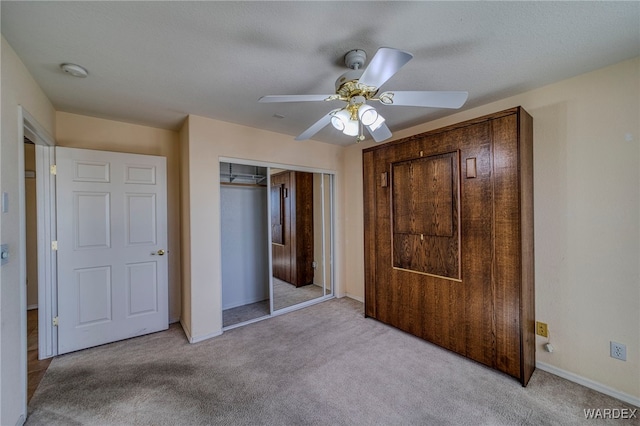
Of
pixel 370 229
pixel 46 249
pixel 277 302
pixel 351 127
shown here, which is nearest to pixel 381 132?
pixel 351 127

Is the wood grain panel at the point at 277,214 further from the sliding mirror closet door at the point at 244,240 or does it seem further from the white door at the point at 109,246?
the white door at the point at 109,246

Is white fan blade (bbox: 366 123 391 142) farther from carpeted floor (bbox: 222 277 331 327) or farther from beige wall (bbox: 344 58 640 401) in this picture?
carpeted floor (bbox: 222 277 331 327)

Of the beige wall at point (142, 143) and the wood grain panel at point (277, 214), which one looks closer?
the beige wall at point (142, 143)

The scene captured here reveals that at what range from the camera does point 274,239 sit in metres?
3.84

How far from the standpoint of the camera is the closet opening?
3.64m

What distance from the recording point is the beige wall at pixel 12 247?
1.52 m

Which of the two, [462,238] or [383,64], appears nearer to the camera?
[383,64]

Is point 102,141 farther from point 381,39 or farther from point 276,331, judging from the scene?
point 381,39

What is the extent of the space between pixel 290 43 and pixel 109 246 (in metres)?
2.72

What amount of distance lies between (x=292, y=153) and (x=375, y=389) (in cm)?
281

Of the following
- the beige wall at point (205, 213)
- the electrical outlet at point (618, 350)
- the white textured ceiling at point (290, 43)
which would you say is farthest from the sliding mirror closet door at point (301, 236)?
the electrical outlet at point (618, 350)

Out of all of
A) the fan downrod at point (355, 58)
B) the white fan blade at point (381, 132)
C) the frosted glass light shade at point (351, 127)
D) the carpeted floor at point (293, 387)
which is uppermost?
the fan downrod at point (355, 58)

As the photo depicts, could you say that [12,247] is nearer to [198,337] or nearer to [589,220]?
[198,337]

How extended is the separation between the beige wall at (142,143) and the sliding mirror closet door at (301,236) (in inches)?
48.3
